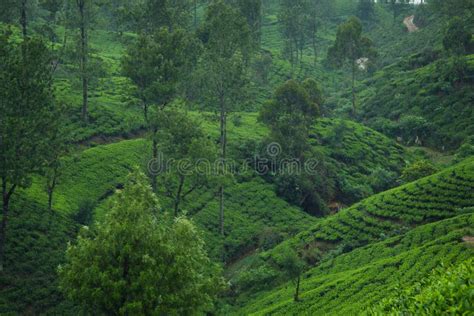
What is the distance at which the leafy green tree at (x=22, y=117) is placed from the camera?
33625 mm

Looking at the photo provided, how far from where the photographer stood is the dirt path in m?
137

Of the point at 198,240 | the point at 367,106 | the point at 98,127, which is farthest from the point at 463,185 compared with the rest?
the point at 367,106

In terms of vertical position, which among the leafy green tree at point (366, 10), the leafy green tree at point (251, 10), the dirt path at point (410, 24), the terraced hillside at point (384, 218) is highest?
the leafy green tree at point (366, 10)

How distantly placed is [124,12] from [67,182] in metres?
26.7

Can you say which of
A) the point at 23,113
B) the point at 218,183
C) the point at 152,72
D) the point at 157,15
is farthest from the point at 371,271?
the point at 157,15

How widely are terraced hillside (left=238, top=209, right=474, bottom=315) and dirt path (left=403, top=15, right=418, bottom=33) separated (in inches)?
4391

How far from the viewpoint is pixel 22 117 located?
3506 centimetres

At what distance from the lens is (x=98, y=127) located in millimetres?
62188

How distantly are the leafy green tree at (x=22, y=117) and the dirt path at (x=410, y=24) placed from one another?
12339 centimetres

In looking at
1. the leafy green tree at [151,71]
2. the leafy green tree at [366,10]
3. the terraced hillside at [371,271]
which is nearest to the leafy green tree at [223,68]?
the leafy green tree at [151,71]

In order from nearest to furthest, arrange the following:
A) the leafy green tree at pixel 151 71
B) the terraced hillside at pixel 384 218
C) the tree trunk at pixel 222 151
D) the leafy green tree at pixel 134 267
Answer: the leafy green tree at pixel 134 267, the terraced hillside at pixel 384 218, the tree trunk at pixel 222 151, the leafy green tree at pixel 151 71

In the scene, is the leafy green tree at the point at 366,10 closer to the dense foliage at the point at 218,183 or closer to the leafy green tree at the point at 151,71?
the dense foliage at the point at 218,183

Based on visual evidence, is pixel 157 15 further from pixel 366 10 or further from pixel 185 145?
pixel 366 10

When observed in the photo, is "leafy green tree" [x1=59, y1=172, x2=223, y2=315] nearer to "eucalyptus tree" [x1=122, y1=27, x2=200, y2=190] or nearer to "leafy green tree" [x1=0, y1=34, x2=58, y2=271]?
"leafy green tree" [x1=0, y1=34, x2=58, y2=271]
